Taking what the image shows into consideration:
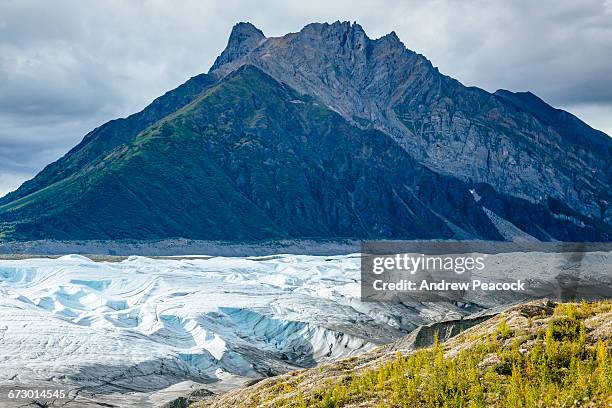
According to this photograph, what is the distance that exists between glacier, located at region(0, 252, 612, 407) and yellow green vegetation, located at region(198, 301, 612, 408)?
33011 millimetres

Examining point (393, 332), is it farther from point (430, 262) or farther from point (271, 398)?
point (271, 398)

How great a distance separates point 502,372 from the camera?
15.8 meters

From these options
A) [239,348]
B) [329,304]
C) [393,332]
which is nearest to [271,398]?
[239,348]

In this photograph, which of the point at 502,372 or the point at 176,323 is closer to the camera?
the point at 502,372

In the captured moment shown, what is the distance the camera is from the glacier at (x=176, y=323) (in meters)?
60.3

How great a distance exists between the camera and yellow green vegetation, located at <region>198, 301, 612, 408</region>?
47.2ft

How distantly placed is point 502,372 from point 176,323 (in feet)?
229

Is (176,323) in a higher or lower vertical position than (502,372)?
lower

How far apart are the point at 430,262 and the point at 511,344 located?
11220cm

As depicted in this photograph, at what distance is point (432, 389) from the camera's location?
51.1ft

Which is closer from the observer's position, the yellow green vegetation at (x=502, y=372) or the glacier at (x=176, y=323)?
the yellow green vegetation at (x=502, y=372)

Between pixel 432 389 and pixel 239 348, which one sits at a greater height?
pixel 432 389

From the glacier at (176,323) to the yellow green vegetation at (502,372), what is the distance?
33011 mm

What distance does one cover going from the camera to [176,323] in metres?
82.4
